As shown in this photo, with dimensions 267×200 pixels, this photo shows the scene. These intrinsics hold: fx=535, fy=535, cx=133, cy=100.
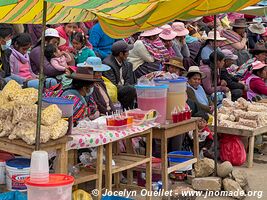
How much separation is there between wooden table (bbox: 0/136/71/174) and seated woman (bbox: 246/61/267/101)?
530 centimetres

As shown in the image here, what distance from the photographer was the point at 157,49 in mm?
9000

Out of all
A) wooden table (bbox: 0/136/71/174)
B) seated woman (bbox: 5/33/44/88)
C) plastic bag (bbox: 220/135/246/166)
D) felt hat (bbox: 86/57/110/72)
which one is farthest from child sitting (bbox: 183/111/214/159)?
wooden table (bbox: 0/136/71/174)

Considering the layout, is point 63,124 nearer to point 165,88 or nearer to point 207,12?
point 165,88

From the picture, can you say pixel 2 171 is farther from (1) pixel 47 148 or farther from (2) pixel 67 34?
(2) pixel 67 34

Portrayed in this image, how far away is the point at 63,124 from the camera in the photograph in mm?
4480

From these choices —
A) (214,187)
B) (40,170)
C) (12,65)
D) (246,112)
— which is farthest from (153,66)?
(40,170)

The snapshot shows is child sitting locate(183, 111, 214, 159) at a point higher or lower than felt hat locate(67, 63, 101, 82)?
→ lower

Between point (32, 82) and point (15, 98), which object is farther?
point (32, 82)

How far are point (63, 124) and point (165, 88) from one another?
5.99ft

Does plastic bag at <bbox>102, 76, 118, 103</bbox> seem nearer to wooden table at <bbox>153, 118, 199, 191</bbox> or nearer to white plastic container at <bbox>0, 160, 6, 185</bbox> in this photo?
wooden table at <bbox>153, 118, 199, 191</bbox>

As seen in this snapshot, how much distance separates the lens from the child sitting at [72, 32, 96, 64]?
843 centimetres

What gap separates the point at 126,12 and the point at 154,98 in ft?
3.36

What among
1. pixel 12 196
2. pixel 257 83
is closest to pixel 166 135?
pixel 12 196

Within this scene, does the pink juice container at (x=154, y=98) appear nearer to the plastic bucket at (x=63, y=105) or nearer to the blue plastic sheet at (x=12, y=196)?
the plastic bucket at (x=63, y=105)
